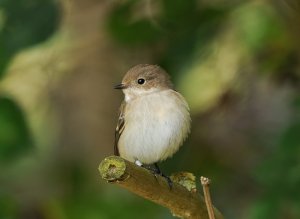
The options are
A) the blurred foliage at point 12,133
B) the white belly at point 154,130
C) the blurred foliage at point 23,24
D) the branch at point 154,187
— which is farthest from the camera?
the blurred foliage at point 12,133

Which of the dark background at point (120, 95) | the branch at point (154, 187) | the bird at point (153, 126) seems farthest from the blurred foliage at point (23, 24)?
the branch at point (154, 187)

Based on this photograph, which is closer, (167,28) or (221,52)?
(167,28)

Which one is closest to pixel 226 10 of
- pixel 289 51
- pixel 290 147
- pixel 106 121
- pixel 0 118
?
pixel 289 51

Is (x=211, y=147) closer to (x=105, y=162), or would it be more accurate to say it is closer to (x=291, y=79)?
(x=291, y=79)

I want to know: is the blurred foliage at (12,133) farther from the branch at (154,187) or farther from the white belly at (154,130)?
the branch at (154,187)

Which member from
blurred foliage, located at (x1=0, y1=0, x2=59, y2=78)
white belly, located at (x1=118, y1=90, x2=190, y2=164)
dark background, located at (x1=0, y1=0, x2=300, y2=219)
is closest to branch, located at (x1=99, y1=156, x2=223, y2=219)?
white belly, located at (x1=118, y1=90, x2=190, y2=164)
